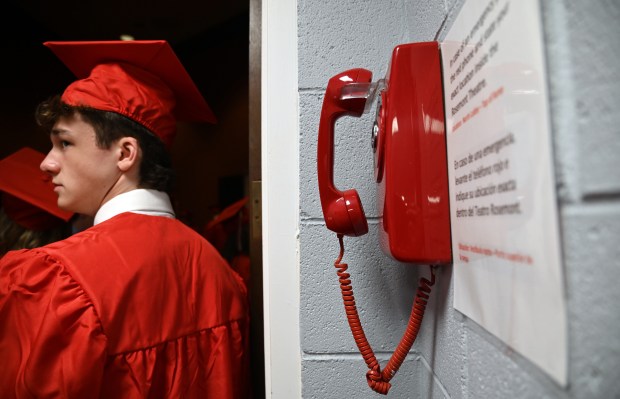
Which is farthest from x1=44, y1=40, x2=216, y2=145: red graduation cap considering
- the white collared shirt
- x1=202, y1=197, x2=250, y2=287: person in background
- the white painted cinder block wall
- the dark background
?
the dark background

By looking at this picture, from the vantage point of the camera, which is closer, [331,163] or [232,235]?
[331,163]

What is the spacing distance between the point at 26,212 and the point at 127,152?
85 centimetres

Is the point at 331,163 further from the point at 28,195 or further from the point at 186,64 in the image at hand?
the point at 186,64

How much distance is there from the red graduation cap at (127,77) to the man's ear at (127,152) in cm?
6

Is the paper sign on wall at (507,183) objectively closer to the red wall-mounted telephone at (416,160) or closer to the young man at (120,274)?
the red wall-mounted telephone at (416,160)

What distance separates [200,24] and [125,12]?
0.52m

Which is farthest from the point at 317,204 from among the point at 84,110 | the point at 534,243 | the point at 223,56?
the point at 223,56

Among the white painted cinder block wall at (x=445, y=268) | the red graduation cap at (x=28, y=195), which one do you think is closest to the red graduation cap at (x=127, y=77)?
→ the white painted cinder block wall at (x=445, y=268)

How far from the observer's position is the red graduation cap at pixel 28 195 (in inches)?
51.9

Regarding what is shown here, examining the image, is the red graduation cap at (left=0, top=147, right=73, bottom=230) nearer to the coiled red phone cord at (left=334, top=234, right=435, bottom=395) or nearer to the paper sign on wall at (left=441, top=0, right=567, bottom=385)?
the coiled red phone cord at (left=334, top=234, right=435, bottom=395)

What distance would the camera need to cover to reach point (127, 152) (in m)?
0.91

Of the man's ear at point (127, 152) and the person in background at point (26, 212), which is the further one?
the person in background at point (26, 212)

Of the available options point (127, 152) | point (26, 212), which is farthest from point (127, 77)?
point (26, 212)

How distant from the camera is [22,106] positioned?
2248 millimetres
